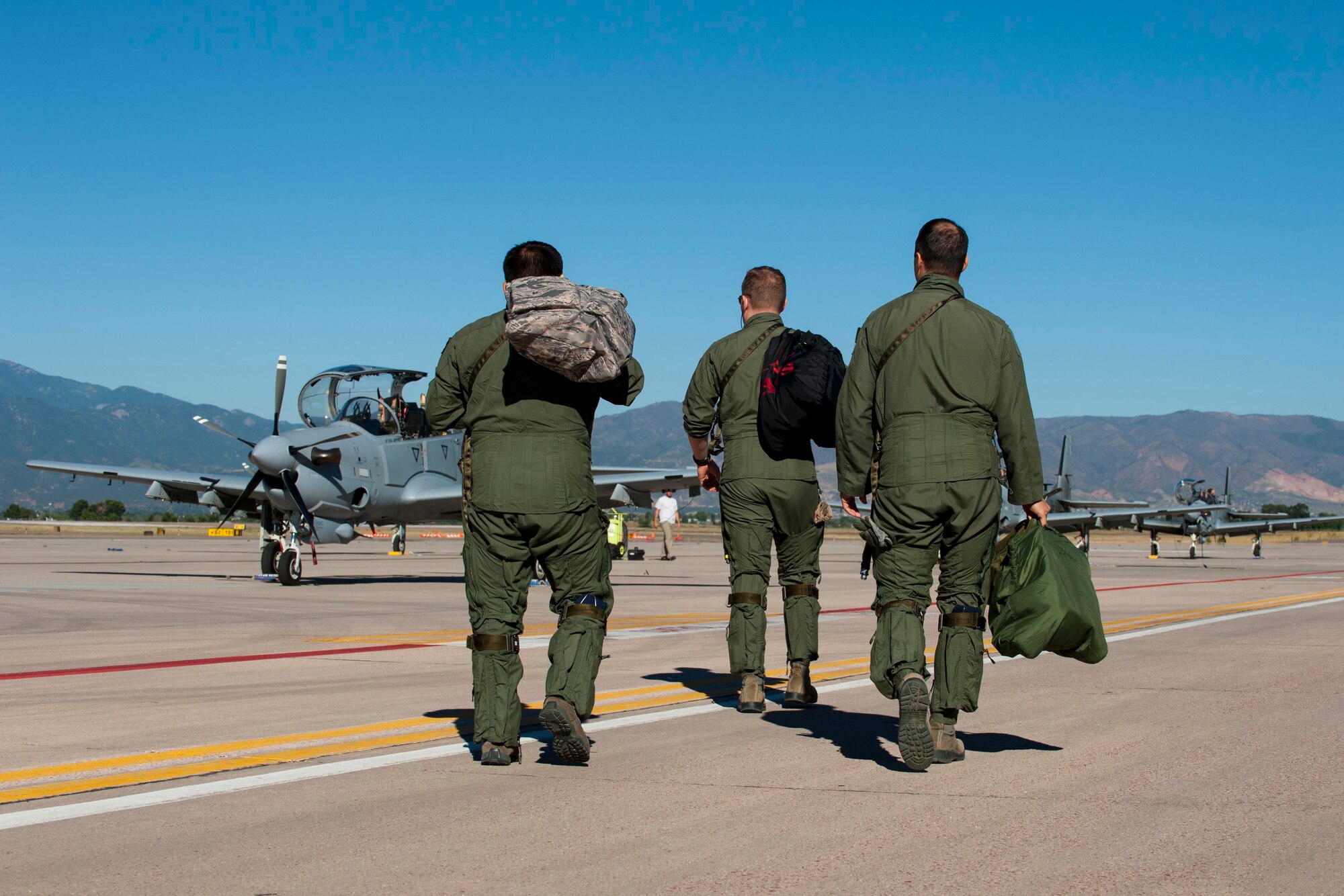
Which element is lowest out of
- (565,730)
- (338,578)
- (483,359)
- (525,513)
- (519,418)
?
(338,578)

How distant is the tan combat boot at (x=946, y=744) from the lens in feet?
16.9

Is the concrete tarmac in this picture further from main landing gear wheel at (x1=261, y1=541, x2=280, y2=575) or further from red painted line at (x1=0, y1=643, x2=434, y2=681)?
main landing gear wheel at (x1=261, y1=541, x2=280, y2=575)

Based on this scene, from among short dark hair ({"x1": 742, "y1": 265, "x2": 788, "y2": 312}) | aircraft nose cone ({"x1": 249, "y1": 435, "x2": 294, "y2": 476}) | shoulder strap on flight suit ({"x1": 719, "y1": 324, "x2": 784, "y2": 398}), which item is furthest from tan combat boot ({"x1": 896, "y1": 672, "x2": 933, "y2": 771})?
aircraft nose cone ({"x1": 249, "y1": 435, "x2": 294, "y2": 476})

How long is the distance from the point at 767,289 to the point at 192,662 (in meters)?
4.93

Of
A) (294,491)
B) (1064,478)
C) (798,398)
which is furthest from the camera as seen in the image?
(1064,478)

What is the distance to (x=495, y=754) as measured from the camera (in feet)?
16.4

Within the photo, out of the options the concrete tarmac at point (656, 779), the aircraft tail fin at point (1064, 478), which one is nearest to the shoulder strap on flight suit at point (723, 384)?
→ the concrete tarmac at point (656, 779)

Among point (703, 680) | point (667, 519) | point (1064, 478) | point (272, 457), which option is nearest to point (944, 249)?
point (703, 680)

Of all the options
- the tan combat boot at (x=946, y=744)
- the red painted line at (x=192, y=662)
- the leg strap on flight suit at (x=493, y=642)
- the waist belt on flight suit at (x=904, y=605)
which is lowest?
the red painted line at (x=192, y=662)

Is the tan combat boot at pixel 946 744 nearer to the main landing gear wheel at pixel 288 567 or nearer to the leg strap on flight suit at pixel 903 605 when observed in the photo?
the leg strap on flight suit at pixel 903 605

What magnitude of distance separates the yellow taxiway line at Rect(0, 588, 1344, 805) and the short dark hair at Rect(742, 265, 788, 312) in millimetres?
2291

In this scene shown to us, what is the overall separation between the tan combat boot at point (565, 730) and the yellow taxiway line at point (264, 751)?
2.89 ft

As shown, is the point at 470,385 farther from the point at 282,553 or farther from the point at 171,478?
the point at 171,478

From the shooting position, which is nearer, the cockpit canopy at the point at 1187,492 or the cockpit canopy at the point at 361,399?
the cockpit canopy at the point at 361,399
